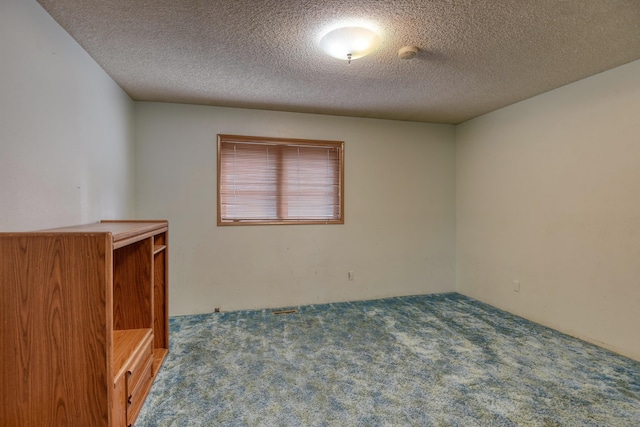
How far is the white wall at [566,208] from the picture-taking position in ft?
8.58

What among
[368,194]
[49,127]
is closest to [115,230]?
[49,127]

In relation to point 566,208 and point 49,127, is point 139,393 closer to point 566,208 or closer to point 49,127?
point 49,127

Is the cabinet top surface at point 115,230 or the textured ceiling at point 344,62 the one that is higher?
the textured ceiling at point 344,62

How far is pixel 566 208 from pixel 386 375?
2.38 metres

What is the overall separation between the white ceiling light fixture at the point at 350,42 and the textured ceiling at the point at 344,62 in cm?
7

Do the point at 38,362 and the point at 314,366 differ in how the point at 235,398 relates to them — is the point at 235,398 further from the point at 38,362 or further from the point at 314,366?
the point at 38,362

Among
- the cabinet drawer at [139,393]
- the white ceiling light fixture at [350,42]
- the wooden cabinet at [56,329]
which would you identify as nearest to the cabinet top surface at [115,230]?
the wooden cabinet at [56,329]

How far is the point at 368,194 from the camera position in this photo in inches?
167

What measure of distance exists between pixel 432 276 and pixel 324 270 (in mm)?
1587

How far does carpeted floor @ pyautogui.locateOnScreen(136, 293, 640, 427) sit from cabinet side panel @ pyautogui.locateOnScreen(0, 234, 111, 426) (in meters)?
0.56

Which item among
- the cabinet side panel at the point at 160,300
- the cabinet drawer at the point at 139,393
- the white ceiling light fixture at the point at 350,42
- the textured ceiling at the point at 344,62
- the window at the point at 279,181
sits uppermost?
the textured ceiling at the point at 344,62

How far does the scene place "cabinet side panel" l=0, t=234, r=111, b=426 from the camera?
1.36 meters

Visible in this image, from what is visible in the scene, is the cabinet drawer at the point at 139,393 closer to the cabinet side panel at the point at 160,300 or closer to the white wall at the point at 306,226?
the cabinet side panel at the point at 160,300

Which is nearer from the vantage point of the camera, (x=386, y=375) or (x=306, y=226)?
(x=386, y=375)
